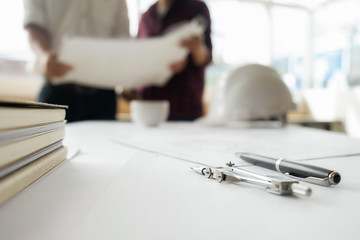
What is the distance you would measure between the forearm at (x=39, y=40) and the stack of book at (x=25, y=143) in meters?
0.63

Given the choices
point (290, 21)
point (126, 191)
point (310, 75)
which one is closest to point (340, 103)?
point (310, 75)

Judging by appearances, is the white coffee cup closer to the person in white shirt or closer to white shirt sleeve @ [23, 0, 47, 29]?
the person in white shirt

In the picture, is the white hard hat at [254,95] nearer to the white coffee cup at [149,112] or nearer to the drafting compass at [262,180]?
the white coffee cup at [149,112]

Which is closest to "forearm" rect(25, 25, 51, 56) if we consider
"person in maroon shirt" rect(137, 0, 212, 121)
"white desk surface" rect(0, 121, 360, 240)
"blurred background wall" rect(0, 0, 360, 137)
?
"person in maroon shirt" rect(137, 0, 212, 121)

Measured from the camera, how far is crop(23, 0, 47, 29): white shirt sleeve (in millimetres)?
753

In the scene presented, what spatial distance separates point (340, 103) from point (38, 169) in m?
2.82

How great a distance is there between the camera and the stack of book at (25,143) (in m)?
0.15

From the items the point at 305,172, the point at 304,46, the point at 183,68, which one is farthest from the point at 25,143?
the point at 304,46

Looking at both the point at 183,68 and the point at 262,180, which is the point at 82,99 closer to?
the point at 183,68

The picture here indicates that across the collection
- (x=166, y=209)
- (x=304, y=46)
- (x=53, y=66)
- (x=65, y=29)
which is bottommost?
(x=166, y=209)

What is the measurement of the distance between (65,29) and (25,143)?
2.33ft

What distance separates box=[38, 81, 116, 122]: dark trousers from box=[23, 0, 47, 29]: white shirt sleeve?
0.61 feet

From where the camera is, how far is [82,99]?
0.91 metres

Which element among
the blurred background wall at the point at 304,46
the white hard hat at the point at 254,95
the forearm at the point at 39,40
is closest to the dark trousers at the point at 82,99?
the forearm at the point at 39,40
